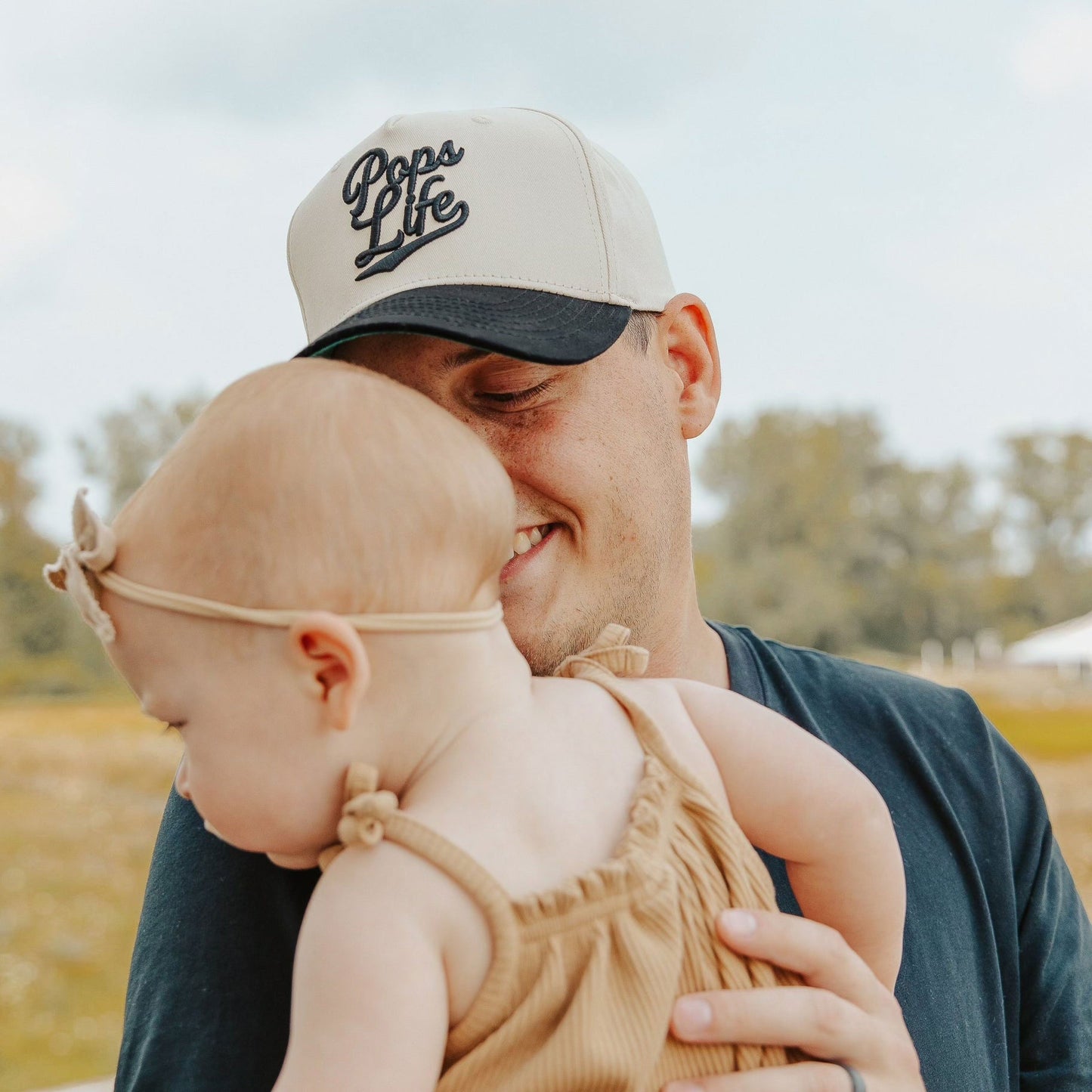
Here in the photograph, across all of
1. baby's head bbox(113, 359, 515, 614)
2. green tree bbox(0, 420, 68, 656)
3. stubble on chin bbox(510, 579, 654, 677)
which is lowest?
baby's head bbox(113, 359, 515, 614)

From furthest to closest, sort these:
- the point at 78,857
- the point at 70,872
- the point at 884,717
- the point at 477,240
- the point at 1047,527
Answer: the point at 1047,527
the point at 78,857
the point at 70,872
the point at 884,717
the point at 477,240

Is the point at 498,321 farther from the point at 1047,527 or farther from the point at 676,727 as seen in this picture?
the point at 1047,527

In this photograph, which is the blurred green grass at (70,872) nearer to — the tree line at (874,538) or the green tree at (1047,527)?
the tree line at (874,538)

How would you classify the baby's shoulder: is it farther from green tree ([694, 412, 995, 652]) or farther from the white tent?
green tree ([694, 412, 995, 652])

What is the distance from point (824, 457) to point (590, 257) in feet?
107

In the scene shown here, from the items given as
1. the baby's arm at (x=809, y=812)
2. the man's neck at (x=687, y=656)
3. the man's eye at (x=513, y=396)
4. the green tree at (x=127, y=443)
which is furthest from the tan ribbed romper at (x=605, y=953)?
the green tree at (x=127, y=443)

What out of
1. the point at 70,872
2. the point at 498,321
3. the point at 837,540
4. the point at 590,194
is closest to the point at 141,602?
the point at 498,321

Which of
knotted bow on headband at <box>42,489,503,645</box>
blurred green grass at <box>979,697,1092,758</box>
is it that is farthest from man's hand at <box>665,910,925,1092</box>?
blurred green grass at <box>979,697,1092,758</box>

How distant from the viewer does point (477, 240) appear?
1.78 meters

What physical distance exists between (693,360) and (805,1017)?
4.23ft

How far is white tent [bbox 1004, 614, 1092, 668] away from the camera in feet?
77.0

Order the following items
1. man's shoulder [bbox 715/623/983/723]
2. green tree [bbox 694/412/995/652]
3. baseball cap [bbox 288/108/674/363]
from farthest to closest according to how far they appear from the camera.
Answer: green tree [bbox 694/412/995/652]
man's shoulder [bbox 715/623/983/723]
baseball cap [bbox 288/108/674/363]

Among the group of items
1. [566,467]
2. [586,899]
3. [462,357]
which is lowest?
[586,899]

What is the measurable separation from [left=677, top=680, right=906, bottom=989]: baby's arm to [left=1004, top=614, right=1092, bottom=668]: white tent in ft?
78.4
